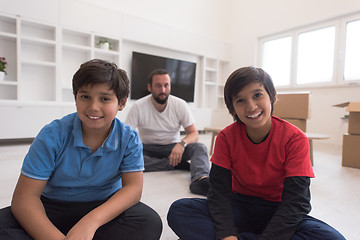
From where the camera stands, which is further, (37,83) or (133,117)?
(37,83)

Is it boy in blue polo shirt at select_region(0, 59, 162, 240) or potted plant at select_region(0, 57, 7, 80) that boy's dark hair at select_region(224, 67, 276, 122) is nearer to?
boy in blue polo shirt at select_region(0, 59, 162, 240)

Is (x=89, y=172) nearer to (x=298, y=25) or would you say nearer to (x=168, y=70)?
(x=168, y=70)

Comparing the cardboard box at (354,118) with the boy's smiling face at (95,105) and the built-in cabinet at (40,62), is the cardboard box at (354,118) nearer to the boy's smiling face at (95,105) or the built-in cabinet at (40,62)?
the boy's smiling face at (95,105)

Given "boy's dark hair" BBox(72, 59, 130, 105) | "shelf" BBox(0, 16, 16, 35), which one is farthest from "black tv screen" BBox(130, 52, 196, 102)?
"boy's dark hair" BBox(72, 59, 130, 105)

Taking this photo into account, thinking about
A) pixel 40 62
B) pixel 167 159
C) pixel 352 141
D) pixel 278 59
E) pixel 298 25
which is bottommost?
pixel 167 159

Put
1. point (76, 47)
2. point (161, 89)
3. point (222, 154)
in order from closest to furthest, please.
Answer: point (222, 154) → point (161, 89) → point (76, 47)

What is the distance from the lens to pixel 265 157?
820 mm

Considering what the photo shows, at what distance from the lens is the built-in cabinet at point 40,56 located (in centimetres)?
303

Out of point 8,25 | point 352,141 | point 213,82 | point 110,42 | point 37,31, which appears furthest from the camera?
point 213,82

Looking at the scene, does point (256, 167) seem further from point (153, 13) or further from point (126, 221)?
point (153, 13)

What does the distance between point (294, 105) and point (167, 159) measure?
1.67m

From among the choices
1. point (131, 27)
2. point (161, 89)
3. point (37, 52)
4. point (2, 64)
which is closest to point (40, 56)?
point (37, 52)

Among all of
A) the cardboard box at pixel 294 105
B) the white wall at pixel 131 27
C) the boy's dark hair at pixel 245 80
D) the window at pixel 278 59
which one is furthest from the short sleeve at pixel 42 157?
the window at pixel 278 59

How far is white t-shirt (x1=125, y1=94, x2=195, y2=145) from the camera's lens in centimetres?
195
